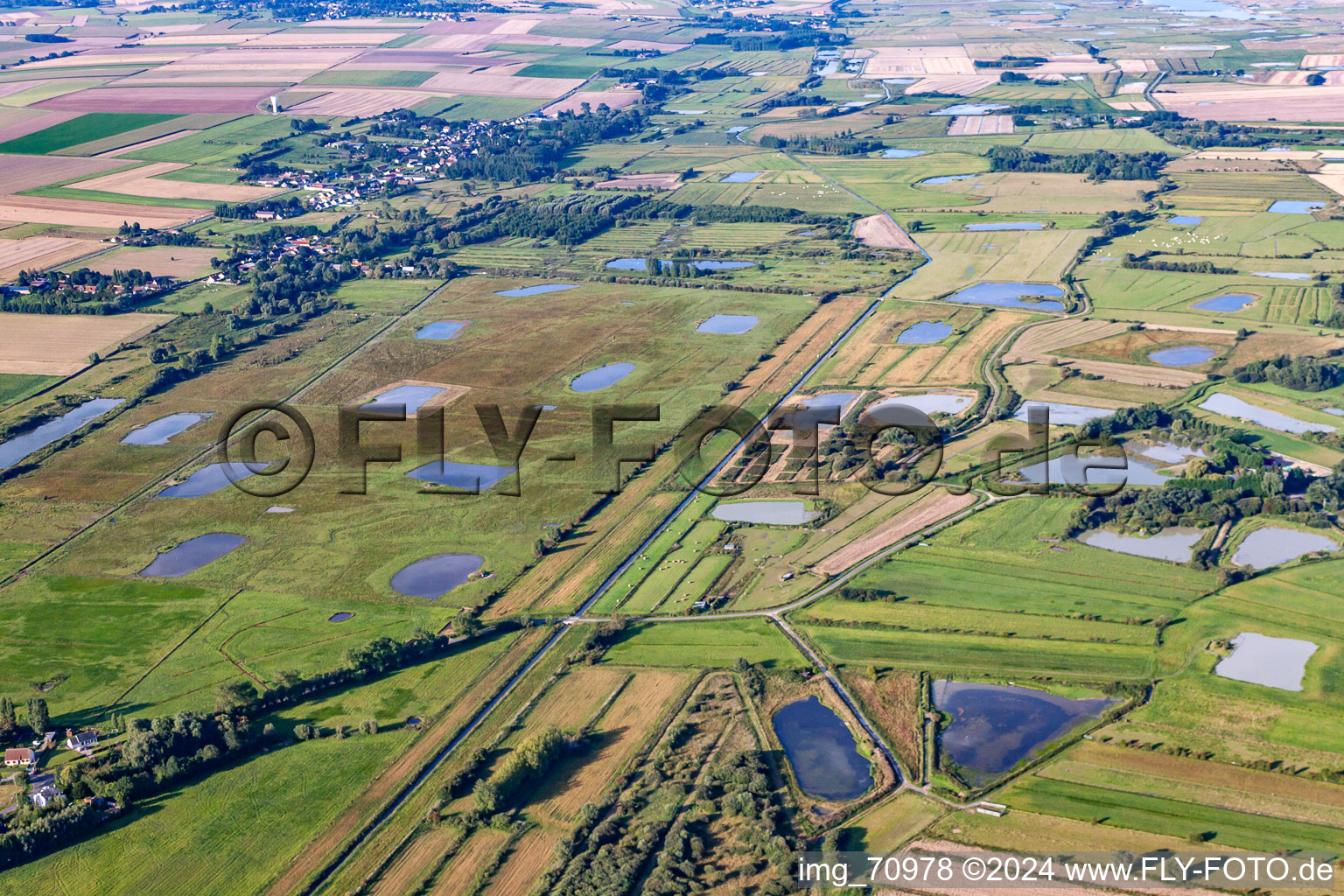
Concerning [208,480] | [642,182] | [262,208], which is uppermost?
[642,182]

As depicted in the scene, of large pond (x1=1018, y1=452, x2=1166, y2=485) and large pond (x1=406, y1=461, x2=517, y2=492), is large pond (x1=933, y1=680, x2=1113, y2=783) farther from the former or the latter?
large pond (x1=406, y1=461, x2=517, y2=492)

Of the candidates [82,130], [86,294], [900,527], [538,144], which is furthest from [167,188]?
[900,527]

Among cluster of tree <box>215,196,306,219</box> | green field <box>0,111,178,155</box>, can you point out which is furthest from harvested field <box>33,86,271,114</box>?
cluster of tree <box>215,196,306,219</box>

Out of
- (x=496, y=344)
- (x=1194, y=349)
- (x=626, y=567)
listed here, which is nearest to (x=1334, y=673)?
(x=626, y=567)

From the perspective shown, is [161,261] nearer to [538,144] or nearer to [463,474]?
[538,144]

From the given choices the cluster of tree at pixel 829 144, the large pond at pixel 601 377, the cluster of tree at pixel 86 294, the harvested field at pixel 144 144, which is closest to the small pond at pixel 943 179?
the cluster of tree at pixel 829 144
